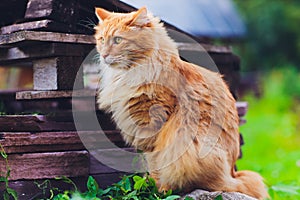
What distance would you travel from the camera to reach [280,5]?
16984mm

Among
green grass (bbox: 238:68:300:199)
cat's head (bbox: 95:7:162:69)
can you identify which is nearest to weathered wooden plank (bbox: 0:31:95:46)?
cat's head (bbox: 95:7:162:69)

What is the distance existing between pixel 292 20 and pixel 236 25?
105 inches

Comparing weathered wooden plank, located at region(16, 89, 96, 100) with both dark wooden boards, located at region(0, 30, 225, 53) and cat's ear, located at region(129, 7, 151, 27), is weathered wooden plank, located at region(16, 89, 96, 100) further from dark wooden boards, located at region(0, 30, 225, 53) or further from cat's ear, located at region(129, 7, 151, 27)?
cat's ear, located at region(129, 7, 151, 27)

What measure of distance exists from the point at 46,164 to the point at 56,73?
0.63 metres

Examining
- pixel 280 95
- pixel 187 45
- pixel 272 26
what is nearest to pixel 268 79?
pixel 280 95

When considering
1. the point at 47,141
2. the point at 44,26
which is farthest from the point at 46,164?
the point at 44,26

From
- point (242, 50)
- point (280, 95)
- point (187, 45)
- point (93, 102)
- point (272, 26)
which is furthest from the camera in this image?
point (242, 50)

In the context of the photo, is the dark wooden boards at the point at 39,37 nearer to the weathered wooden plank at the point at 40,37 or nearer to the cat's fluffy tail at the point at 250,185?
the weathered wooden plank at the point at 40,37

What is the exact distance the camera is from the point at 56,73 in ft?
10.3

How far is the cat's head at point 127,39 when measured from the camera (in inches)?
113

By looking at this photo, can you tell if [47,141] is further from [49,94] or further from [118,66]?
[118,66]

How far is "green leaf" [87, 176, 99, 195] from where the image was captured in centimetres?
295

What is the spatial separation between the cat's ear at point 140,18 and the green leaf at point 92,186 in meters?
1.05

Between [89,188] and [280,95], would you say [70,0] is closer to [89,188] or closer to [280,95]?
[89,188]
